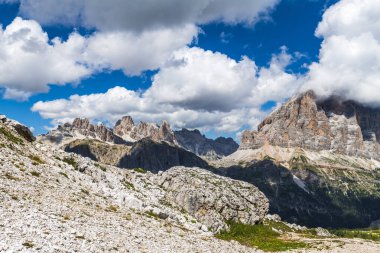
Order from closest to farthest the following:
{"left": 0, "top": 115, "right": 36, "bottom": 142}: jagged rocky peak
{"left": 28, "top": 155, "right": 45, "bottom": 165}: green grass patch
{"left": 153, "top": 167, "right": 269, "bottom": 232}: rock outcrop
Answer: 1. {"left": 28, "top": 155, "right": 45, "bottom": 165}: green grass patch
2. {"left": 0, "top": 115, "right": 36, "bottom": 142}: jagged rocky peak
3. {"left": 153, "top": 167, "right": 269, "bottom": 232}: rock outcrop

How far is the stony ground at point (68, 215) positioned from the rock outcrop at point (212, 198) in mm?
19654

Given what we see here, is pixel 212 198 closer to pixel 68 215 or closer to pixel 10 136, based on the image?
pixel 10 136

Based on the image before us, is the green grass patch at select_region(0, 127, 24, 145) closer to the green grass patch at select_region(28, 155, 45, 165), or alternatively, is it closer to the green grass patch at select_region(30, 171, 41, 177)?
the green grass patch at select_region(28, 155, 45, 165)

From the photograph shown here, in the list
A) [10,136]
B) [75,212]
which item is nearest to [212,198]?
[10,136]

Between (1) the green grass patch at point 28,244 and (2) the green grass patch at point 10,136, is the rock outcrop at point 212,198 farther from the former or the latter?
(1) the green grass patch at point 28,244

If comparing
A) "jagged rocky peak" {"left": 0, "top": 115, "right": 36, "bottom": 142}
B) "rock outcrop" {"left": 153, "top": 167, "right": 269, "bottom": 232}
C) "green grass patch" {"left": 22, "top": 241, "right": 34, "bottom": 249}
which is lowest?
"green grass patch" {"left": 22, "top": 241, "right": 34, "bottom": 249}

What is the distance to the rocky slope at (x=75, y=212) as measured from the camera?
34.7 metres

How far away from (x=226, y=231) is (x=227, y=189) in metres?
21.8

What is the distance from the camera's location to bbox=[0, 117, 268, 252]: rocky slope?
34656mm

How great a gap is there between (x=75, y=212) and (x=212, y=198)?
64.1 metres

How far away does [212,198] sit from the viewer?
107m

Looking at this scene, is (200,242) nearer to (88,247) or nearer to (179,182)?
(88,247)

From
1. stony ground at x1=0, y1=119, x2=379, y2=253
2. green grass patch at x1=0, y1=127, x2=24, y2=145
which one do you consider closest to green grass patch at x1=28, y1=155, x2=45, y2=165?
stony ground at x1=0, y1=119, x2=379, y2=253

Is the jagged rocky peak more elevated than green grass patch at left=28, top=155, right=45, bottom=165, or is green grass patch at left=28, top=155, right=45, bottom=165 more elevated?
the jagged rocky peak
